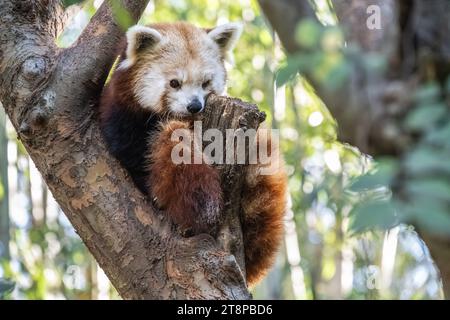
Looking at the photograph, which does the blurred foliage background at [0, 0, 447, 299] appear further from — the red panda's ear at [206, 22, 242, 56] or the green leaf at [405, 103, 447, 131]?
the green leaf at [405, 103, 447, 131]

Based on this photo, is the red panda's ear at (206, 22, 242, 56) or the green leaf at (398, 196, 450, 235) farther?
the red panda's ear at (206, 22, 242, 56)

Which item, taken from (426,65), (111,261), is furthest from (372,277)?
(426,65)

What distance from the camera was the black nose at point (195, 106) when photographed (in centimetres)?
390

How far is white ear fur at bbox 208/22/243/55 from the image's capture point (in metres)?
4.62

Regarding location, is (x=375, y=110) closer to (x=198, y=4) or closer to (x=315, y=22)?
(x=315, y=22)

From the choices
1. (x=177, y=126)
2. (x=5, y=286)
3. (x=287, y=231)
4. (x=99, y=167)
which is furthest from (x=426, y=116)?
(x=287, y=231)

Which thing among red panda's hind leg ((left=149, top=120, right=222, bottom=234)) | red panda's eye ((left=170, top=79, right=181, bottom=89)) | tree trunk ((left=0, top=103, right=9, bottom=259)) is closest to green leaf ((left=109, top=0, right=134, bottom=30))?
red panda's hind leg ((left=149, top=120, right=222, bottom=234))

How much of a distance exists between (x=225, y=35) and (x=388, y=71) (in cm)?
311

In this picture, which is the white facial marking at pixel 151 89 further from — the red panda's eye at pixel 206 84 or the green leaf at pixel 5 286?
the green leaf at pixel 5 286

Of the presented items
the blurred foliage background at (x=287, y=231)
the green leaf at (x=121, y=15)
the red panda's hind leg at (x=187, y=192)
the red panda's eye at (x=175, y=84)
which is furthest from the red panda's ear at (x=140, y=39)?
the blurred foliage background at (x=287, y=231)

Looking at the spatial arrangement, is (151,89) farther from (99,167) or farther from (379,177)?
(379,177)

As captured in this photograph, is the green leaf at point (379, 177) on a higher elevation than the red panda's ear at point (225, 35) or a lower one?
lower

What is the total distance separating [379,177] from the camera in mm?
1299

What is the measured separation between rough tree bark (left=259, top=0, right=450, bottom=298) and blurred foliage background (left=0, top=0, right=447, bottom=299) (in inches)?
167
